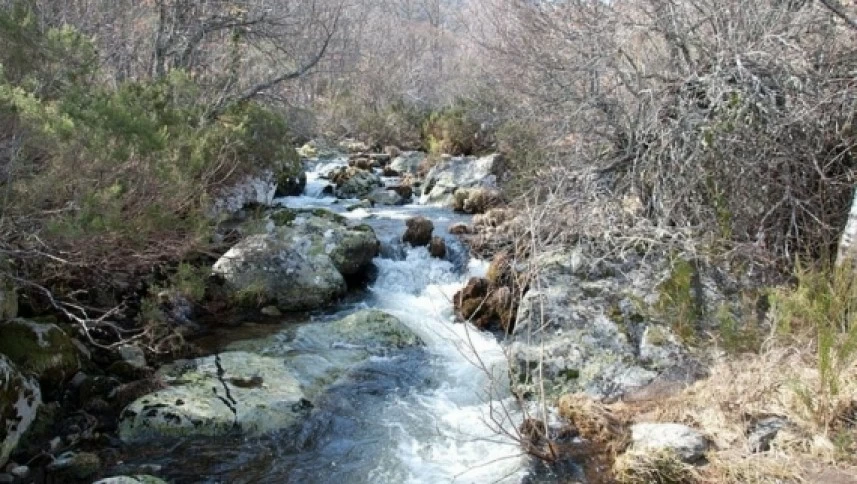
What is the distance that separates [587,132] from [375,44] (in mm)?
26976

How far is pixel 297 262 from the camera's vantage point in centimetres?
845

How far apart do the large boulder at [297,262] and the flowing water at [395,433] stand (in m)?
0.49

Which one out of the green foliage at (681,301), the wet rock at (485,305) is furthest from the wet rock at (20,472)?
the green foliage at (681,301)

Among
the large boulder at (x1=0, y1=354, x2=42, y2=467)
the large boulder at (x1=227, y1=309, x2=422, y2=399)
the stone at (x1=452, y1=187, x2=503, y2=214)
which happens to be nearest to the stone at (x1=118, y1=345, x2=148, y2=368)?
the large boulder at (x1=227, y1=309, x2=422, y2=399)

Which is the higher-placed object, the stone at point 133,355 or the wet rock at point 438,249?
the wet rock at point 438,249

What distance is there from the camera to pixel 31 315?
19.1 ft

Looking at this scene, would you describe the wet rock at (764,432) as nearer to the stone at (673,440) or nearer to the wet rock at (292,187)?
the stone at (673,440)

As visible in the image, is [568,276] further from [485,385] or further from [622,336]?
[485,385]

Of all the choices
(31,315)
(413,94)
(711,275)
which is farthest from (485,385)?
(413,94)

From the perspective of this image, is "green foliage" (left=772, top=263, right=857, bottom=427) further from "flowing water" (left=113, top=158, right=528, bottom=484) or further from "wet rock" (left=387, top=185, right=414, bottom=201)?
"wet rock" (left=387, top=185, right=414, bottom=201)

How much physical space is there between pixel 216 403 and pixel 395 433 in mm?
1445

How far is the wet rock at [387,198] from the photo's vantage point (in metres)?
14.1

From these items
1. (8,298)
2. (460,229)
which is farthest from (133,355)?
(460,229)

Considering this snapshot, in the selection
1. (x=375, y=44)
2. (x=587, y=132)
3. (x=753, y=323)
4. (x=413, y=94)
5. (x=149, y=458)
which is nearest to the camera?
(x=149, y=458)
